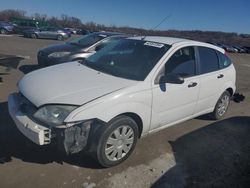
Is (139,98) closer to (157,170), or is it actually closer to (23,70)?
(157,170)

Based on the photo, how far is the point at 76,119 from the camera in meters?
2.89

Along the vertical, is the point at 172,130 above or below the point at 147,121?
below

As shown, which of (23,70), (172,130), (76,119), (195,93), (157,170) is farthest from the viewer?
(23,70)

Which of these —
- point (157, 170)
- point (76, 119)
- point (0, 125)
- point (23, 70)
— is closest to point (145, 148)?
point (157, 170)

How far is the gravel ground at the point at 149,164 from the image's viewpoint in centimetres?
313

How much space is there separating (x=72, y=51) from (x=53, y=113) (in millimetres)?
5053

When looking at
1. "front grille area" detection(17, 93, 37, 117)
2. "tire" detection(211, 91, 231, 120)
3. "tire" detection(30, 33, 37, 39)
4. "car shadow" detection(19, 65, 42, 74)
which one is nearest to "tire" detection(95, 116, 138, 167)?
"front grille area" detection(17, 93, 37, 117)

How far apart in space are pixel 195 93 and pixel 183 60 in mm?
608

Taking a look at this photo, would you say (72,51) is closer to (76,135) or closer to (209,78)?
(209,78)

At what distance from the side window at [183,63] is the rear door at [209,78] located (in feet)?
0.68

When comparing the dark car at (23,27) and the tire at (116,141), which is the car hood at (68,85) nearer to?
the tire at (116,141)

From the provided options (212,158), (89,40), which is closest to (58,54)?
(89,40)

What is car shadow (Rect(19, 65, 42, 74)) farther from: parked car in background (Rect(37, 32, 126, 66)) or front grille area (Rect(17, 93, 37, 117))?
front grille area (Rect(17, 93, 37, 117))

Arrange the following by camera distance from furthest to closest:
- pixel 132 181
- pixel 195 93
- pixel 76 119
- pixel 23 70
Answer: pixel 23 70, pixel 195 93, pixel 132 181, pixel 76 119
